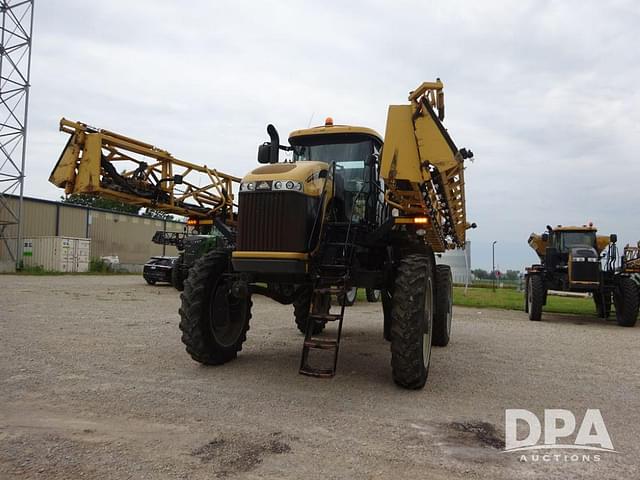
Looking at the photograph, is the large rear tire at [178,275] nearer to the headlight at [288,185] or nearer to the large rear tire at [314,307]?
the large rear tire at [314,307]

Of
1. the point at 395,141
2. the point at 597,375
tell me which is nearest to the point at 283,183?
the point at 395,141

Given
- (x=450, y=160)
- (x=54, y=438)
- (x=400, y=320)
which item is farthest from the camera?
(x=450, y=160)

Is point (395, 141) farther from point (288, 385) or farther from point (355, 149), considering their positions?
point (288, 385)

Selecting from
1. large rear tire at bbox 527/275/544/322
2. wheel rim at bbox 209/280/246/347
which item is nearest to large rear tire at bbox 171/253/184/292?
large rear tire at bbox 527/275/544/322

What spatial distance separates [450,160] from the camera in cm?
541

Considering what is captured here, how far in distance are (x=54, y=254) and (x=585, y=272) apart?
27.8 meters

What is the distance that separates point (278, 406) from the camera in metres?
4.60

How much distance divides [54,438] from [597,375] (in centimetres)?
586

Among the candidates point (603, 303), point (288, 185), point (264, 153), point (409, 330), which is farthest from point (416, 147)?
point (603, 303)

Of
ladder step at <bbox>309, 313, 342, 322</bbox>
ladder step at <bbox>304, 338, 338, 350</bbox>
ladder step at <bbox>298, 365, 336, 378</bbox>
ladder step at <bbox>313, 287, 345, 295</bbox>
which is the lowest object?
ladder step at <bbox>298, 365, 336, 378</bbox>

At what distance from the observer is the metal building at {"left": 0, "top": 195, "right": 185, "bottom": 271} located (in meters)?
32.9

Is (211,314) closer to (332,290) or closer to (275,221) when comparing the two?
(275,221)

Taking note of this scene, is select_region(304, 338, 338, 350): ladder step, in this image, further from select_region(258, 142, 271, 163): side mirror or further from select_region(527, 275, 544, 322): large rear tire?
select_region(527, 275, 544, 322): large rear tire

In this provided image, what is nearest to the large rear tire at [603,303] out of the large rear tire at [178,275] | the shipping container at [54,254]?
the large rear tire at [178,275]
